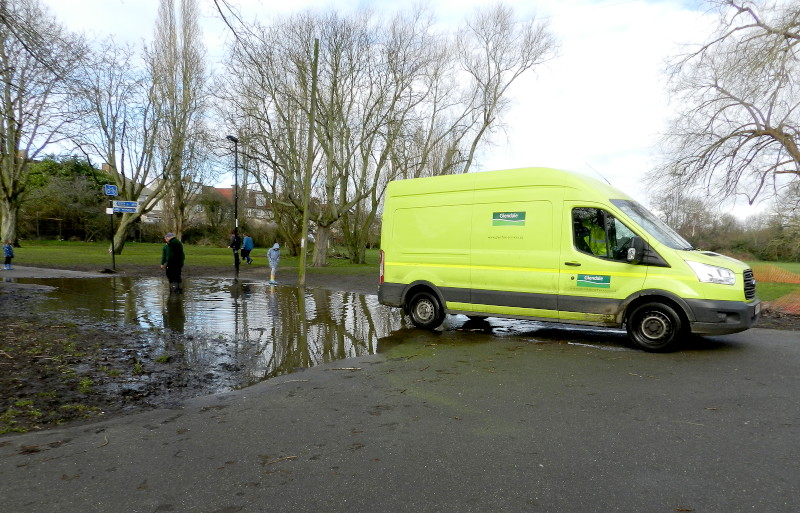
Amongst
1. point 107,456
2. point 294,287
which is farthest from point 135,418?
point 294,287

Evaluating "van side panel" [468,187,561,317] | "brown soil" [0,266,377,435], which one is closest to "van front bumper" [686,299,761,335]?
"van side panel" [468,187,561,317]

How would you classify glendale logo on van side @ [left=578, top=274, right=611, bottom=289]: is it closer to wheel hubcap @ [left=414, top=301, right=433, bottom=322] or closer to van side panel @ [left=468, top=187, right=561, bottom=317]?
van side panel @ [left=468, top=187, right=561, bottom=317]

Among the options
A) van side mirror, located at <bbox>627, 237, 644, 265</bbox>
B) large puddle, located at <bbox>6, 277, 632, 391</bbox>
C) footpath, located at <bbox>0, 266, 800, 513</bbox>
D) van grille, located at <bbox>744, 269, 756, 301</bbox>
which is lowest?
footpath, located at <bbox>0, 266, 800, 513</bbox>

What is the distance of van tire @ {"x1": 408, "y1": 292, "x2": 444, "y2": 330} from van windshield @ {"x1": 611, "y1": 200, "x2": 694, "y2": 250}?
3388 millimetres

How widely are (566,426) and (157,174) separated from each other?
36842mm

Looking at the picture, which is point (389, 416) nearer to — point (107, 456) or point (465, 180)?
point (107, 456)

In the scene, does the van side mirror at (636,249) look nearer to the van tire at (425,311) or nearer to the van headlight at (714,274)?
the van headlight at (714,274)

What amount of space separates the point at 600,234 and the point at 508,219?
141cm

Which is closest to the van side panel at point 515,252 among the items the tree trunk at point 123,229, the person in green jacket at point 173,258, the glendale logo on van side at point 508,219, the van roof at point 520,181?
A: the glendale logo on van side at point 508,219

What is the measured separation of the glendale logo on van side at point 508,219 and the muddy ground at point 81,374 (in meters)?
4.72

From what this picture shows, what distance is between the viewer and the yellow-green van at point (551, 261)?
6754 millimetres

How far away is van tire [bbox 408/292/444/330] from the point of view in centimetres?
892

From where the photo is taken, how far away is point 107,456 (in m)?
3.63

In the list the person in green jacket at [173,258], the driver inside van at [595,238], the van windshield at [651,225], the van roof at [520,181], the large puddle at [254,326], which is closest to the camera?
the large puddle at [254,326]
